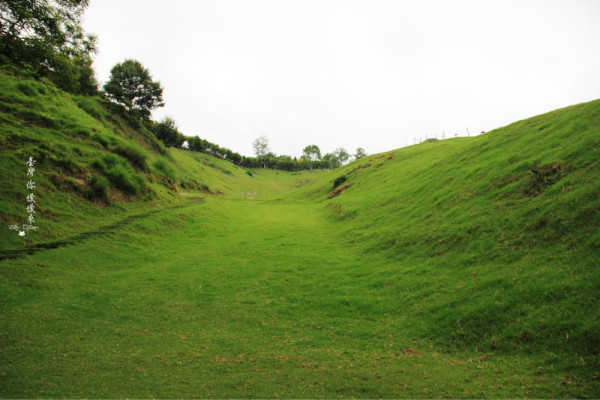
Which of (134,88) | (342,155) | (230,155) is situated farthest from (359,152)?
(134,88)

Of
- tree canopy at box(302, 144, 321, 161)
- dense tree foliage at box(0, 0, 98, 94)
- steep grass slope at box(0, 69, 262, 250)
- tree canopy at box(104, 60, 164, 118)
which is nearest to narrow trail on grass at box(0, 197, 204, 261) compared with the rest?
steep grass slope at box(0, 69, 262, 250)

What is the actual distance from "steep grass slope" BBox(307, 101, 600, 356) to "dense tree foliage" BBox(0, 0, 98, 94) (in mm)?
19873

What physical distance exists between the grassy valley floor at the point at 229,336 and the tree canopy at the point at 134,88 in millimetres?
48266

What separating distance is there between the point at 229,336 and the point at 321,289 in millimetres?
4841

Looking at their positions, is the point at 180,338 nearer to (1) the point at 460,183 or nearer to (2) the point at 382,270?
(2) the point at 382,270

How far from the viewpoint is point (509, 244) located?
10383 mm

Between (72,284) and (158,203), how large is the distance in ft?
53.5

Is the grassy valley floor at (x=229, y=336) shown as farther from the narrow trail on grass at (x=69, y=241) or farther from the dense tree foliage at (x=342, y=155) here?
the dense tree foliage at (x=342, y=155)

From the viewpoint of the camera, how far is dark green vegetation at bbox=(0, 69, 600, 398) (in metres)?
5.55

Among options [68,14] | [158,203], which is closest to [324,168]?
[158,203]

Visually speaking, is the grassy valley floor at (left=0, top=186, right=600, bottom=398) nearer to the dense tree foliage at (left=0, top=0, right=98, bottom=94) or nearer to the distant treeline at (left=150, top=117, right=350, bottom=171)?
the dense tree foliage at (left=0, top=0, right=98, bottom=94)

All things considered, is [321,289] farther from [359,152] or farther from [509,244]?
[359,152]

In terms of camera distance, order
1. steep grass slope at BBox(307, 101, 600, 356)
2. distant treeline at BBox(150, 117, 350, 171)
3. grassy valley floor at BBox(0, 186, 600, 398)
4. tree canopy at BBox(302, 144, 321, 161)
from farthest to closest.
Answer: tree canopy at BBox(302, 144, 321, 161), distant treeline at BBox(150, 117, 350, 171), steep grass slope at BBox(307, 101, 600, 356), grassy valley floor at BBox(0, 186, 600, 398)

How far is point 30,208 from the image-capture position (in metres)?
13.9
